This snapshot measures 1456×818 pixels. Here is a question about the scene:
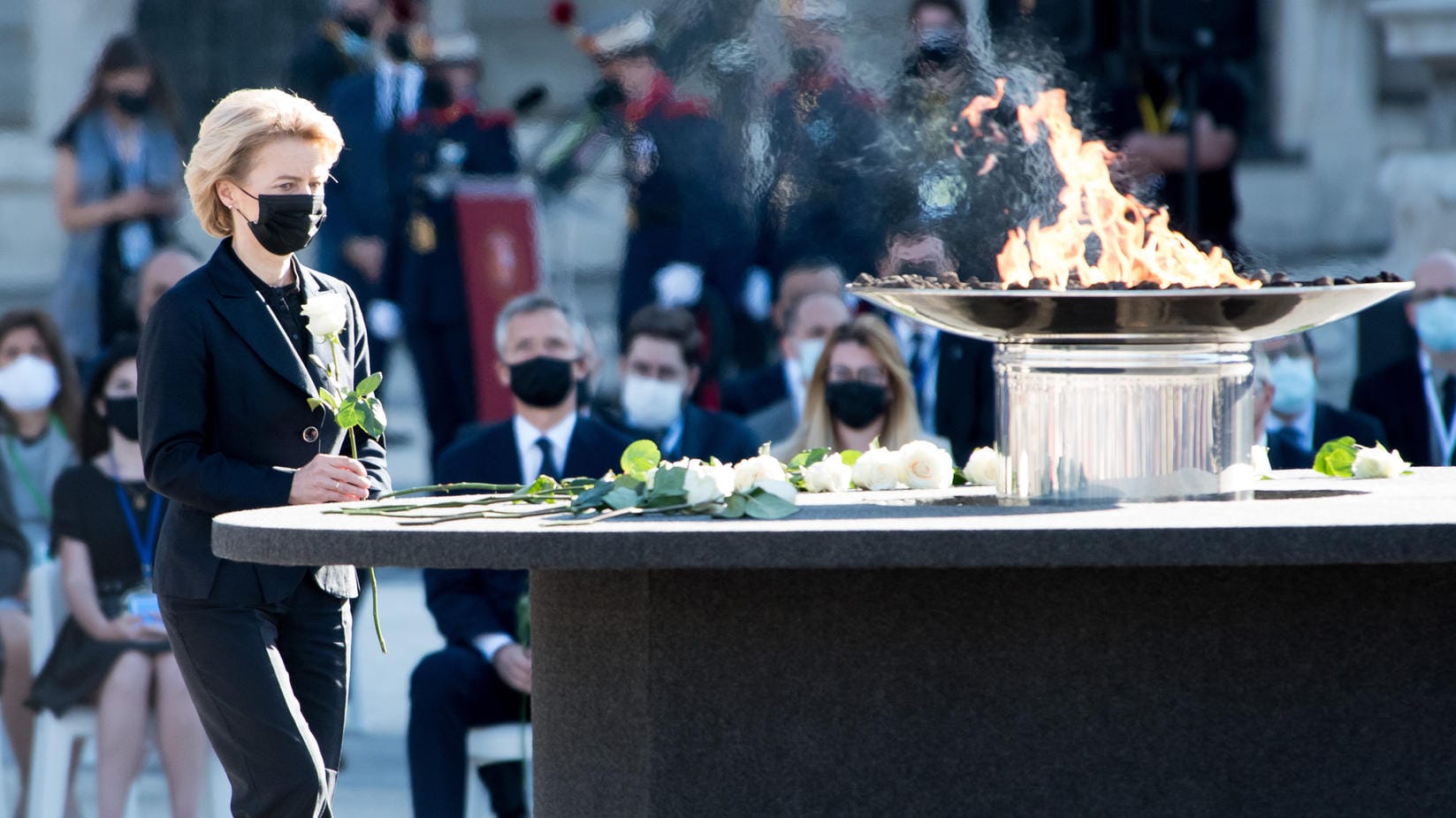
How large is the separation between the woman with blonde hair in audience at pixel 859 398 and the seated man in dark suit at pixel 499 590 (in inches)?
21.8

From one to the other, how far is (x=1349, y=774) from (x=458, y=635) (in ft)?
8.20

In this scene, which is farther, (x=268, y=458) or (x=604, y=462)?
(x=604, y=462)

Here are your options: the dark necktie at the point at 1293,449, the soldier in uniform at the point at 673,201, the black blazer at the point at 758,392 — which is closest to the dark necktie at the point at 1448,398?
the dark necktie at the point at 1293,449

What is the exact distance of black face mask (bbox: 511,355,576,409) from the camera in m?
5.41

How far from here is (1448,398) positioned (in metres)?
6.16

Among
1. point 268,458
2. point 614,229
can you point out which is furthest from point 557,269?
point 268,458

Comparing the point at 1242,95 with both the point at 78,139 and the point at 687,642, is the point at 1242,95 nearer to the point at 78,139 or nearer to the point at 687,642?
the point at 78,139

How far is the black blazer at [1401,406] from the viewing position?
609 cm

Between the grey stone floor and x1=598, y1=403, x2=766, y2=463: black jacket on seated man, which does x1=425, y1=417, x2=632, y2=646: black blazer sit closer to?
x1=598, y1=403, x2=766, y2=463: black jacket on seated man

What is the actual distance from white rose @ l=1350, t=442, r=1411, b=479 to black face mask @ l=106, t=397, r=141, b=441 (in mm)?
A: 3304

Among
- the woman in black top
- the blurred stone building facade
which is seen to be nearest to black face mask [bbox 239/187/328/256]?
the woman in black top

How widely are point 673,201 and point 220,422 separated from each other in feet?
15.4

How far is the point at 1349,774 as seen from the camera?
296cm

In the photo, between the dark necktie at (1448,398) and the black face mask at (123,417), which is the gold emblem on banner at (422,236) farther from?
the dark necktie at (1448,398)
